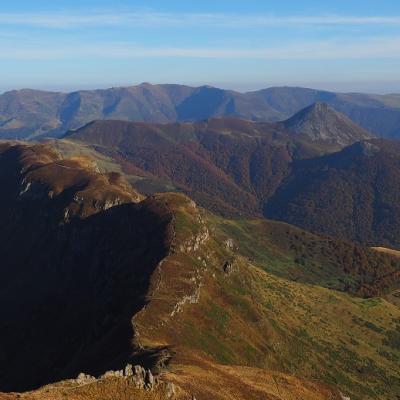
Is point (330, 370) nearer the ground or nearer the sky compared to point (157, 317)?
nearer the ground

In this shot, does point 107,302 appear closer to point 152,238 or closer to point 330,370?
point 152,238

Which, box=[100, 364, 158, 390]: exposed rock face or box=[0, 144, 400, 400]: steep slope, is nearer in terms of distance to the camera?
box=[100, 364, 158, 390]: exposed rock face

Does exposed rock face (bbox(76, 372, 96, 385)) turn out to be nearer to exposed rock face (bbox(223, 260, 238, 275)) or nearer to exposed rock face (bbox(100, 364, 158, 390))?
exposed rock face (bbox(100, 364, 158, 390))

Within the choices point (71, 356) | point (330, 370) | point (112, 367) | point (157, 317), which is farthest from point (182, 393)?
point (330, 370)

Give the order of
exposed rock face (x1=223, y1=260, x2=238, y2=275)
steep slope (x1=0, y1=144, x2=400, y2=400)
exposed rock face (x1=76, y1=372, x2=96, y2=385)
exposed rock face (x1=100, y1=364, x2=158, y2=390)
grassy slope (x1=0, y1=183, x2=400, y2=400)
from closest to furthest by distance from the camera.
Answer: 1. exposed rock face (x1=76, y1=372, x2=96, y2=385)
2. exposed rock face (x1=100, y1=364, x2=158, y2=390)
3. grassy slope (x1=0, y1=183, x2=400, y2=400)
4. steep slope (x1=0, y1=144, x2=400, y2=400)
5. exposed rock face (x1=223, y1=260, x2=238, y2=275)

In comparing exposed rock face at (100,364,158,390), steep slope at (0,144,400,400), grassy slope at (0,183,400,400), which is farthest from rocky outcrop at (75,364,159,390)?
grassy slope at (0,183,400,400)

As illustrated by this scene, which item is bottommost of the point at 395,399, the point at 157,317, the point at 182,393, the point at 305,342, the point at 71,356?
the point at 395,399

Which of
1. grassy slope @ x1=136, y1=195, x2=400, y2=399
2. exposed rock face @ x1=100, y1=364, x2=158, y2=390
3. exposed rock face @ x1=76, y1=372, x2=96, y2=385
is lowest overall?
grassy slope @ x1=136, y1=195, x2=400, y2=399

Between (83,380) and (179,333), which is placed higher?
(83,380)

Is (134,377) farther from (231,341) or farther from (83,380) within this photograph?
(231,341)

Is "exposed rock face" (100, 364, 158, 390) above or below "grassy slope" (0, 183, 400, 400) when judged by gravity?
above

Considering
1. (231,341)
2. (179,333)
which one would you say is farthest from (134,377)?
(231,341)
